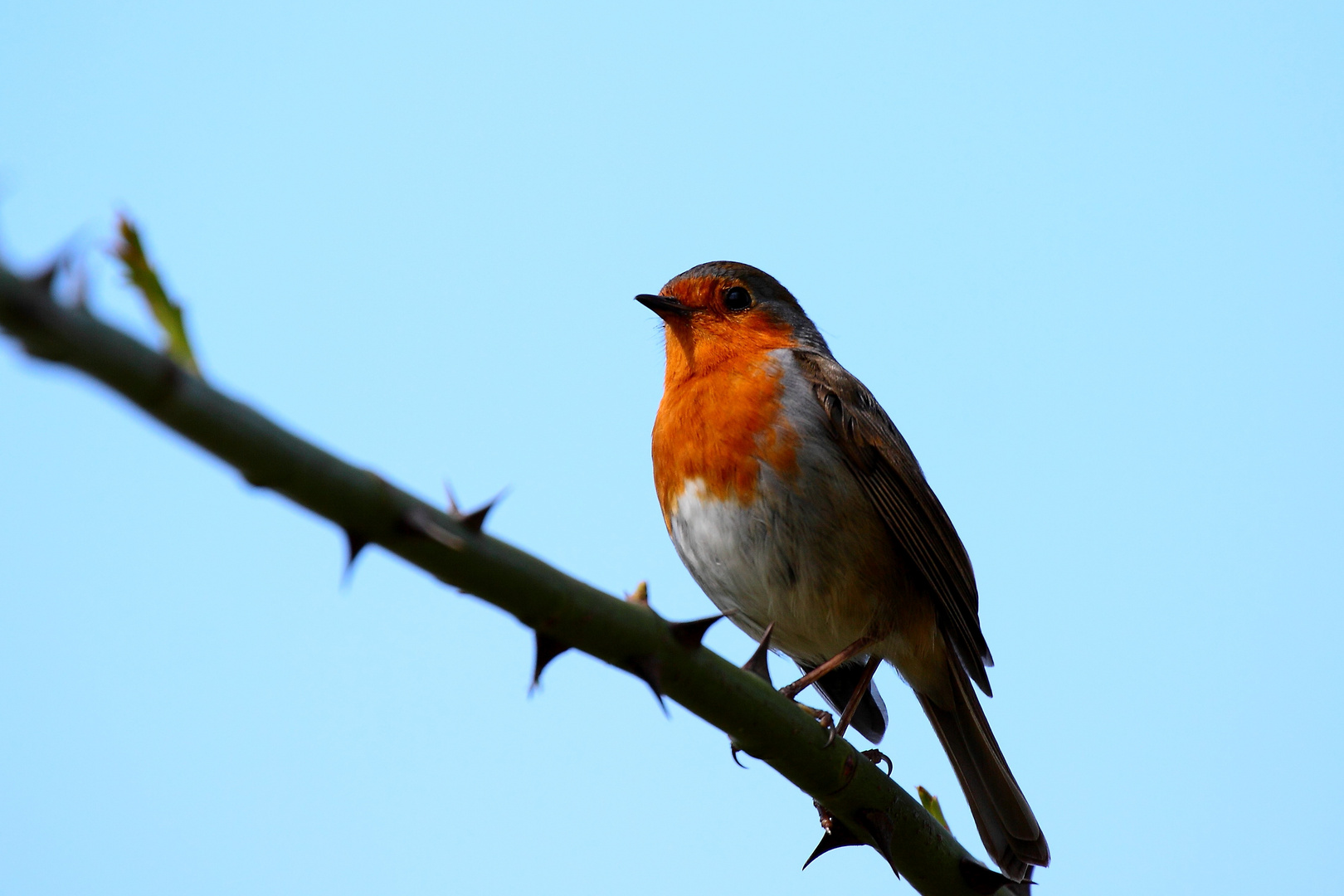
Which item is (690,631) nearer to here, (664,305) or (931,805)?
(931,805)

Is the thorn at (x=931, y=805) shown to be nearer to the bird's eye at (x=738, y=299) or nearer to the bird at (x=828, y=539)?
the bird at (x=828, y=539)

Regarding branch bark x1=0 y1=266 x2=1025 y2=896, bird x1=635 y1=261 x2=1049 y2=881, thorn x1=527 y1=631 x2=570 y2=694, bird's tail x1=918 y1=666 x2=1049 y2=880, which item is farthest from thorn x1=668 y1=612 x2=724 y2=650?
bird's tail x1=918 y1=666 x2=1049 y2=880

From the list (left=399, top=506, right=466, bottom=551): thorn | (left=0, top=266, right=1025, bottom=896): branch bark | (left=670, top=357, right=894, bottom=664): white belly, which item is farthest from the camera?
(left=670, top=357, right=894, bottom=664): white belly

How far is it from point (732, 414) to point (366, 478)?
265 centimetres

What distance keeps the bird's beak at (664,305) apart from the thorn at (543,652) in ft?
9.55


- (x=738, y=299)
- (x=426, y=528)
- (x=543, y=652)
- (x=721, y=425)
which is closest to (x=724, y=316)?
(x=738, y=299)

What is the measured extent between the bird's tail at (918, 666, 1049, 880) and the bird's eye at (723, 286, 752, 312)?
5.32ft

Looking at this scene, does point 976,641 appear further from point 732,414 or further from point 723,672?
point 723,672

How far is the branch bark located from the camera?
3.60 ft

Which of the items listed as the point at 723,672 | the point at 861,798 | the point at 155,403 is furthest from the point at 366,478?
the point at 861,798

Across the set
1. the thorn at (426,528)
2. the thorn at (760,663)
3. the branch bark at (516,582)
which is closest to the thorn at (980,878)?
the branch bark at (516,582)

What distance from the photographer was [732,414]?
156 inches

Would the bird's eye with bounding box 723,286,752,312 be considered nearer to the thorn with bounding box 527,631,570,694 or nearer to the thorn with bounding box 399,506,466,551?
the thorn with bounding box 527,631,570,694

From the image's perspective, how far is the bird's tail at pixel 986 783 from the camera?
3.99m
